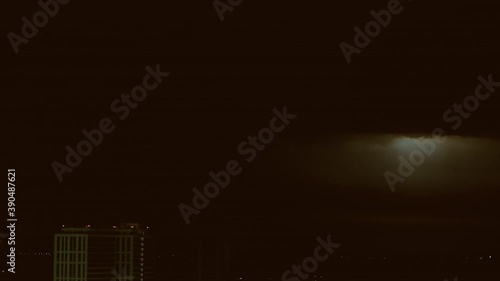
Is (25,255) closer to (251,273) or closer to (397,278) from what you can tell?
(251,273)

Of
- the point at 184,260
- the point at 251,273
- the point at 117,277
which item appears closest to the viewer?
the point at 117,277

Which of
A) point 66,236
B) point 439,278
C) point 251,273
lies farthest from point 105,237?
point 439,278

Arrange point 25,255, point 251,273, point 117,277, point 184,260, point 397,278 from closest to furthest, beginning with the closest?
point 25,255 < point 117,277 < point 184,260 < point 251,273 < point 397,278

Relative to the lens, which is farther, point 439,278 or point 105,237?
point 439,278

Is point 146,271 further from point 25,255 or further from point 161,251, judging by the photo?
point 25,255

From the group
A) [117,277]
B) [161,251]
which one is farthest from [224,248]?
[117,277]

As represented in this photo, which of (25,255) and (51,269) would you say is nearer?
(25,255)
